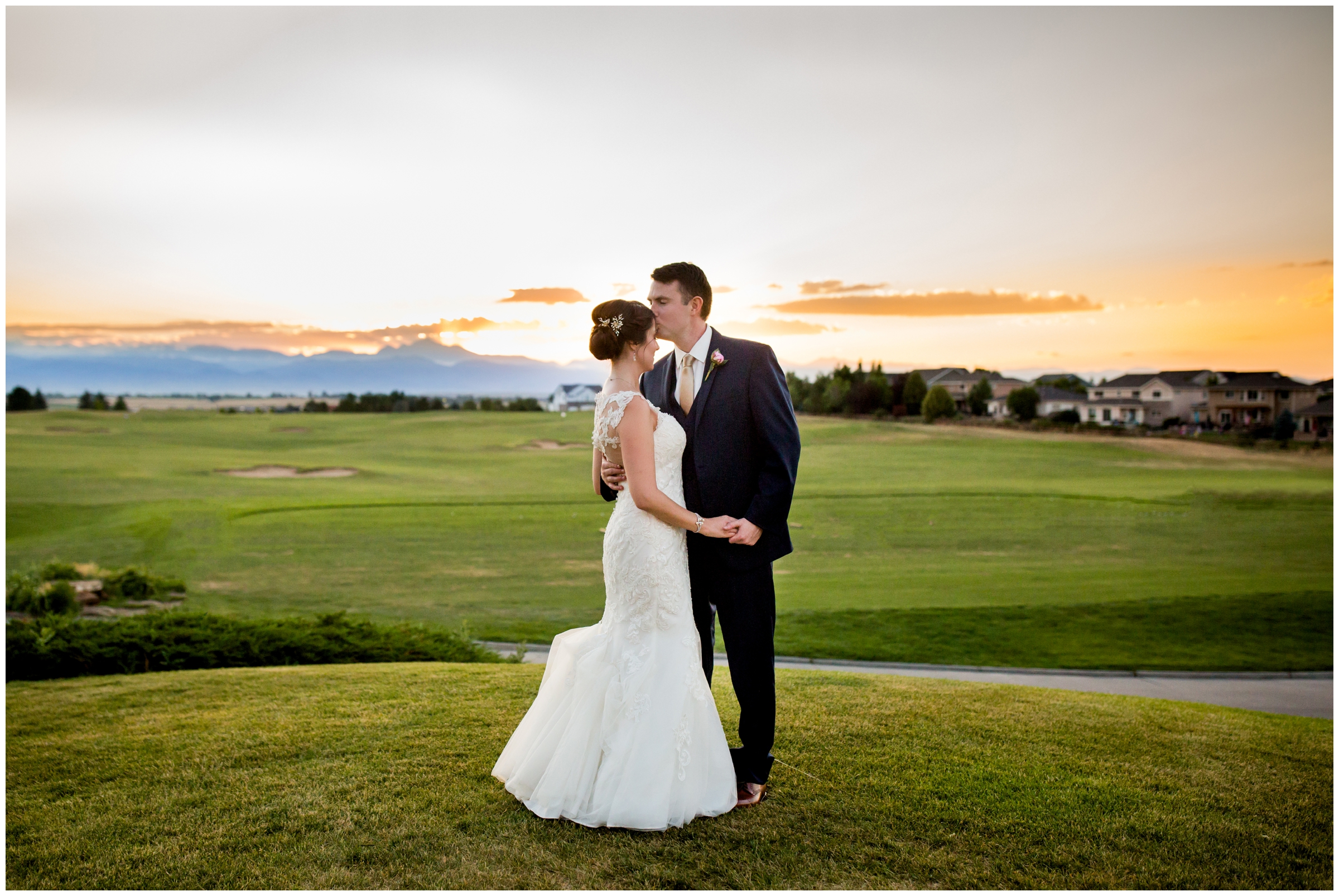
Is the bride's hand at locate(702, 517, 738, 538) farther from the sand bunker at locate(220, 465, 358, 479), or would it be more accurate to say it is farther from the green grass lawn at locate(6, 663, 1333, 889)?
the sand bunker at locate(220, 465, 358, 479)

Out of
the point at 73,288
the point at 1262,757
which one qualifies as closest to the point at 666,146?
the point at 1262,757

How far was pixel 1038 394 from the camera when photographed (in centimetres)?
2353

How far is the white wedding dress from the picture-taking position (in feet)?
8.89

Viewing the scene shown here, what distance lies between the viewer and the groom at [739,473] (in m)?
2.93

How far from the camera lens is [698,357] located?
305 cm

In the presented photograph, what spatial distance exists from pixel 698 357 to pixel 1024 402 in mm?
23104

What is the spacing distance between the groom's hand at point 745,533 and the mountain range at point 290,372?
19590mm

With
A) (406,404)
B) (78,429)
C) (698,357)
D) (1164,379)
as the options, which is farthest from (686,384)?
(406,404)

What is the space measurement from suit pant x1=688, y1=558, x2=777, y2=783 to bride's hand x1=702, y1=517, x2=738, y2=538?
7.5 inches

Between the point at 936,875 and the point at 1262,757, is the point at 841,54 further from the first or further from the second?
the point at 936,875

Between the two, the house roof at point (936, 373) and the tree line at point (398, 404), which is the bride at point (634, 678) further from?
the tree line at point (398, 404)

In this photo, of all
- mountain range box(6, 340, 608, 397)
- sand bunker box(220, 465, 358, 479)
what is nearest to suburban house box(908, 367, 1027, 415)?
mountain range box(6, 340, 608, 397)

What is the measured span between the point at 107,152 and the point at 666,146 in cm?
787

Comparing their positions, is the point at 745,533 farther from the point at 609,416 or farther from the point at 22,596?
A: the point at 22,596
